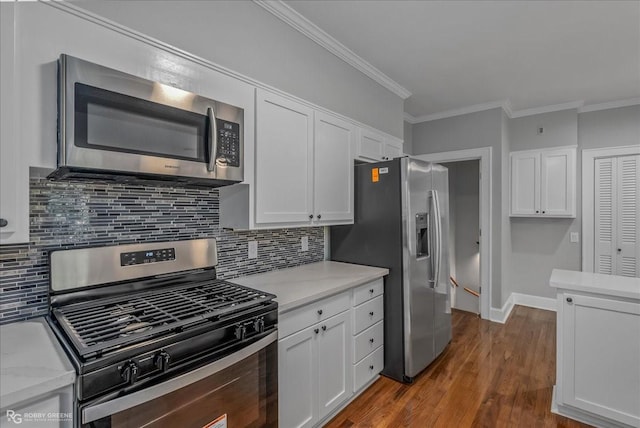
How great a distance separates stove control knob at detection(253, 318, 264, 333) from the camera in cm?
134

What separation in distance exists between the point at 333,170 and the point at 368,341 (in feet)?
4.37

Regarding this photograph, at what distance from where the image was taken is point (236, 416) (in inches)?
50.0

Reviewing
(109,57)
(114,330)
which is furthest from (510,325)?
(109,57)

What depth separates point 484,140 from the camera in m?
3.97

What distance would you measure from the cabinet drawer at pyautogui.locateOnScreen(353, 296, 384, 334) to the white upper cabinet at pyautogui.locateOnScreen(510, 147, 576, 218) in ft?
9.80

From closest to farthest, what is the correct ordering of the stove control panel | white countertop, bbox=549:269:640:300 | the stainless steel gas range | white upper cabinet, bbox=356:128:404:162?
1. the stainless steel gas range
2. the stove control panel
3. white countertop, bbox=549:269:640:300
4. white upper cabinet, bbox=356:128:404:162

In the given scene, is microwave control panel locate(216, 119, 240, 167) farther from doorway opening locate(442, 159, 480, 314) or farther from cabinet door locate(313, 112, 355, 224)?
doorway opening locate(442, 159, 480, 314)

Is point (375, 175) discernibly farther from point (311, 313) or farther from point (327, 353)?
point (327, 353)

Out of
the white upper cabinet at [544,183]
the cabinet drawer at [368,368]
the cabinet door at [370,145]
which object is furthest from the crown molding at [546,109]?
the cabinet drawer at [368,368]

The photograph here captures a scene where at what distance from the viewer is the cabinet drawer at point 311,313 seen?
1.62 metres

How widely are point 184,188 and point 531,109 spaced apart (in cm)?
463

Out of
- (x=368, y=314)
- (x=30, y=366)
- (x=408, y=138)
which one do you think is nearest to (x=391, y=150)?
(x=408, y=138)

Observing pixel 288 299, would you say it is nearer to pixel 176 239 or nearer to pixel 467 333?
pixel 176 239

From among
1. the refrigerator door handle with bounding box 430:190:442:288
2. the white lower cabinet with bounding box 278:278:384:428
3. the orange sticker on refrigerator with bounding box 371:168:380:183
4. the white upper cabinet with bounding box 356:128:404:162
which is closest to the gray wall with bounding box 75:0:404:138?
the white upper cabinet with bounding box 356:128:404:162
